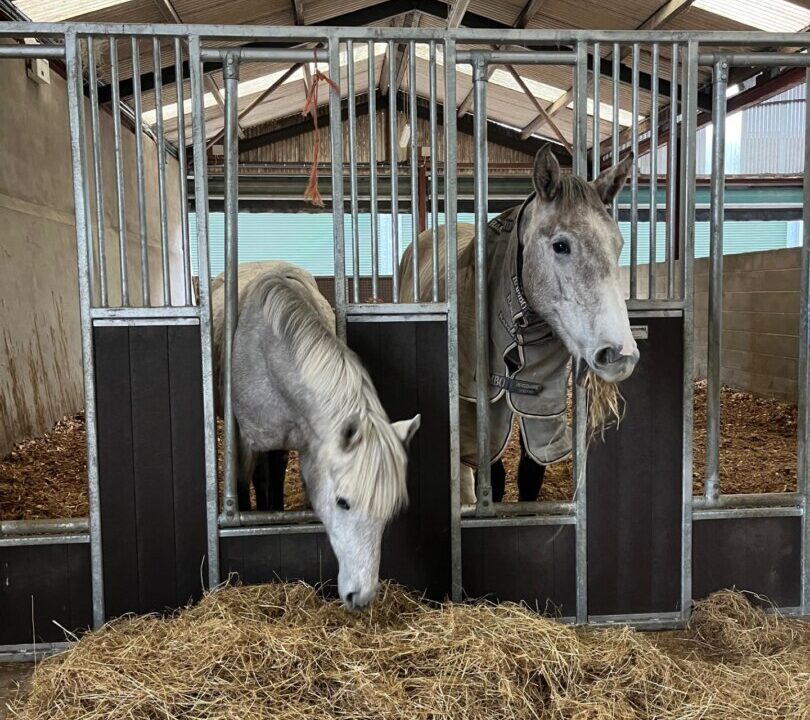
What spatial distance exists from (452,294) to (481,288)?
0.43 ft

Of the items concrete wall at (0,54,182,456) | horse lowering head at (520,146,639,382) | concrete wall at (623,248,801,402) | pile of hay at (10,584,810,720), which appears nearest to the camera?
pile of hay at (10,584,810,720)

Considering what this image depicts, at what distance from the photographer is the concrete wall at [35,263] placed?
469cm

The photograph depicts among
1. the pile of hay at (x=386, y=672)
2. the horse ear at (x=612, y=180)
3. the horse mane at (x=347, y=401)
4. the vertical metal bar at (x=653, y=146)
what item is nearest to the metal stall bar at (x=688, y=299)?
the vertical metal bar at (x=653, y=146)

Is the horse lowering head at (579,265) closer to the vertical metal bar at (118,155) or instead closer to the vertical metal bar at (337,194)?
the vertical metal bar at (337,194)

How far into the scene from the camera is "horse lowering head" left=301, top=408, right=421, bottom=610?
6.40ft

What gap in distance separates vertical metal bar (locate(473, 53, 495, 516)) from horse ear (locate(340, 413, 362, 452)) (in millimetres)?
707

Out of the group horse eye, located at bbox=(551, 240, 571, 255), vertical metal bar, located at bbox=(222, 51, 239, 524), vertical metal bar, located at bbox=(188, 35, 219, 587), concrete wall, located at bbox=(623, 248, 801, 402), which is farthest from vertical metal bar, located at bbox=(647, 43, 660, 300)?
concrete wall, located at bbox=(623, 248, 801, 402)

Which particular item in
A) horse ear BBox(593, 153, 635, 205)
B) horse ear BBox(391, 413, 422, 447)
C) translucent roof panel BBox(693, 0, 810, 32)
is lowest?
horse ear BBox(391, 413, 422, 447)

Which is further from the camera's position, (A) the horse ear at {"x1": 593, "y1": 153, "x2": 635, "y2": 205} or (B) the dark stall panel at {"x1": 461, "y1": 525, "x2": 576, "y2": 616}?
(B) the dark stall panel at {"x1": 461, "y1": 525, "x2": 576, "y2": 616}

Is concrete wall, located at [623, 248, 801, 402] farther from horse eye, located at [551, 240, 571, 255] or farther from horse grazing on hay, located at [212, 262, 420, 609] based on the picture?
horse grazing on hay, located at [212, 262, 420, 609]

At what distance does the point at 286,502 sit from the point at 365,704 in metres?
2.13

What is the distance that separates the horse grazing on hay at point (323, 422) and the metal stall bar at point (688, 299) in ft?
3.76

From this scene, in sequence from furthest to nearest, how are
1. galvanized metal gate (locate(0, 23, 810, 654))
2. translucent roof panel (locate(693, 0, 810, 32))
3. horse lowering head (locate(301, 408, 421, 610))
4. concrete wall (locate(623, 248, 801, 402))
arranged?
1. concrete wall (locate(623, 248, 801, 402))
2. translucent roof panel (locate(693, 0, 810, 32))
3. galvanized metal gate (locate(0, 23, 810, 654))
4. horse lowering head (locate(301, 408, 421, 610))

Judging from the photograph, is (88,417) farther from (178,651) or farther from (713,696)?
(713,696)
